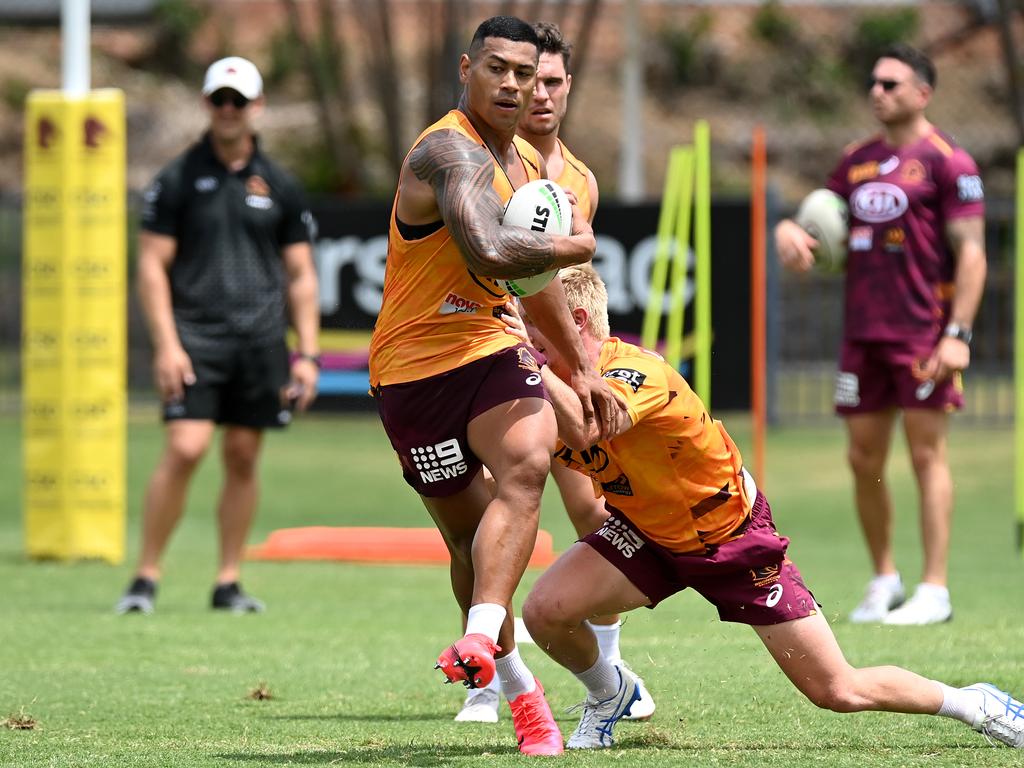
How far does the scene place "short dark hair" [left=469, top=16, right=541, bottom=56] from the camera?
480cm

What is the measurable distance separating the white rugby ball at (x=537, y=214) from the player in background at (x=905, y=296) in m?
3.40

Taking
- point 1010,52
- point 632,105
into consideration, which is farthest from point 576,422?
point 1010,52

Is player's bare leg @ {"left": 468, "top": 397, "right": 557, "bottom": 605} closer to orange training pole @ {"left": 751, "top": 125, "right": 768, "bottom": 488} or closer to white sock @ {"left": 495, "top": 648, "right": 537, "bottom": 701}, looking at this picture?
white sock @ {"left": 495, "top": 648, "right": 537, "bottom": 701}

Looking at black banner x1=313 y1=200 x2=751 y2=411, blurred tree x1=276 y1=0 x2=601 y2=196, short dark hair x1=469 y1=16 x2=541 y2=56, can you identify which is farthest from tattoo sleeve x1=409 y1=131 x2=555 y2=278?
blurred tree x1=276 y1=0 x2=601 y2=196

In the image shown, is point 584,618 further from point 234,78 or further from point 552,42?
point 234,78

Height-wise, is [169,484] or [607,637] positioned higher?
[169,484]

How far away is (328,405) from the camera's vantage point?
1562 centimetres

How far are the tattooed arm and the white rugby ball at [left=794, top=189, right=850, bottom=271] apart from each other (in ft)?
11.8

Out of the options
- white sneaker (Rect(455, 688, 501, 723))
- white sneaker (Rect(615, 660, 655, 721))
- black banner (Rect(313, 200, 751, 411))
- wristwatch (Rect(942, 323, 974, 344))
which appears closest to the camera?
white sneaker (Rect(615, 660, 655, 721))

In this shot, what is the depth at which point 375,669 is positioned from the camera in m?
6.54

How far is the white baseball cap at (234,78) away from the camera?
26.5 feet

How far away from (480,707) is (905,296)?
3358mm

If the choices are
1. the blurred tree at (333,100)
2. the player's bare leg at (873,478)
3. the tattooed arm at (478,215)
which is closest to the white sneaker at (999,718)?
the tattooed arm at (478,215)

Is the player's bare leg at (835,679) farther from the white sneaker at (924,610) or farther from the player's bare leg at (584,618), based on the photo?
the white sneaker at (924,610)
